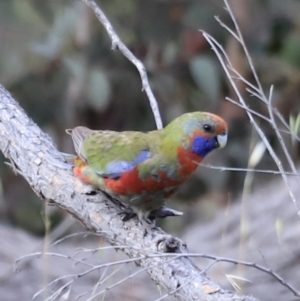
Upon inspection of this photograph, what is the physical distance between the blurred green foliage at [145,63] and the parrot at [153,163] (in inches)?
70.8

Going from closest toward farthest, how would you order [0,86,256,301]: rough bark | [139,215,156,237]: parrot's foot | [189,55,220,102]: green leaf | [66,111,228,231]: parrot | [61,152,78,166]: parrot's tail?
[0,86,256,301]: rough bark → [139,215,156,237]: parrot's foot → [66,111,228,231]: parrot → [61,152,78,166]: parrot's tail → [189,55,220,102]: green leaf

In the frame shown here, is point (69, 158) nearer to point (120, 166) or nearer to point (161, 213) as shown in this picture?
point (120, 166)

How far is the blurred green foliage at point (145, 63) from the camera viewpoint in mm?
4230

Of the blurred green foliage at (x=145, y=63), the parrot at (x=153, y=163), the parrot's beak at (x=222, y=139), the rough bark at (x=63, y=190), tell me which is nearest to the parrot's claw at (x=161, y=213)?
the parrot at (x=153, y=163)

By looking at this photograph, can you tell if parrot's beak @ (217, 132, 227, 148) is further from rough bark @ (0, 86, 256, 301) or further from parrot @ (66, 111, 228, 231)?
rough bark @ (0, 86, 256, 301)

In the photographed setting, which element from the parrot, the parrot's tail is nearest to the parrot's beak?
the parrot

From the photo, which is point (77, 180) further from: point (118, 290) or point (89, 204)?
point (118, 290)

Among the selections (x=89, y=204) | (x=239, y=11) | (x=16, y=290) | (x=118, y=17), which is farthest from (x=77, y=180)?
(x=239, y=11)

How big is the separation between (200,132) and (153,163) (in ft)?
0.58

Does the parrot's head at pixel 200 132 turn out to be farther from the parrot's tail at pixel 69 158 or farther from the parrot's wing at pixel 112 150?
the parrot's tail at pixel 69 158

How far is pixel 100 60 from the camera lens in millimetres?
4234

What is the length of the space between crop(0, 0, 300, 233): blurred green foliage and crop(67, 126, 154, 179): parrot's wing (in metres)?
1.64

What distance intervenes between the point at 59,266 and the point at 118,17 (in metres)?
1.69

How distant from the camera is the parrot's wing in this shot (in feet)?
7.57
